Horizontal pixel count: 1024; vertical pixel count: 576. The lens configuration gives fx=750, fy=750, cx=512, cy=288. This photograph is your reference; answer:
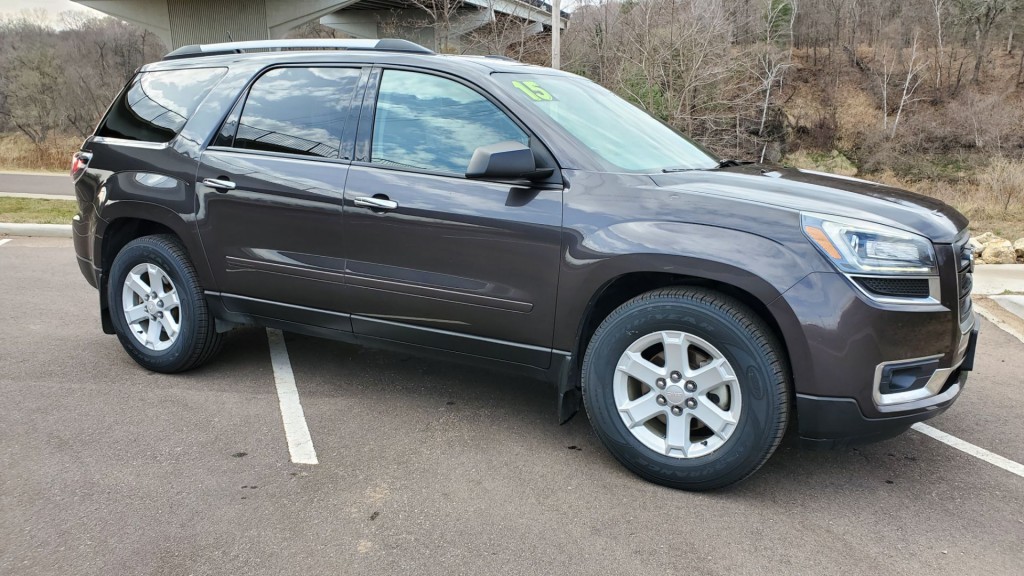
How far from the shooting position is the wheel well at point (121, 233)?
179 inches

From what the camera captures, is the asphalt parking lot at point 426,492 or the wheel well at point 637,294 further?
the wheel well at point 637,294

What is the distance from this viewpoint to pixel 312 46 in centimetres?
420

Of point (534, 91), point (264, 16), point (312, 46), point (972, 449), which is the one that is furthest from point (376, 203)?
point (264, 16)

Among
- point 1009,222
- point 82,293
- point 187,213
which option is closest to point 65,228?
point 82,293

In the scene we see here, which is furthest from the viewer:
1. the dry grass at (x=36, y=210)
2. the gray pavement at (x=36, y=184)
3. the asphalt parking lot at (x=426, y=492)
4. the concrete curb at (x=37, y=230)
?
the gray pavement at (x=36, y=184)

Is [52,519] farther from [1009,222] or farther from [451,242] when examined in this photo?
[1009,222]

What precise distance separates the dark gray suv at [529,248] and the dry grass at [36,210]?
5.95 metres

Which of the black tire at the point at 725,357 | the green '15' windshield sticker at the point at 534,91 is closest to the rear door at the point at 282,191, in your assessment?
the green '15' windshield sticker at the point at 534,91

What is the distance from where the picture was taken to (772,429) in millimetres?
2916

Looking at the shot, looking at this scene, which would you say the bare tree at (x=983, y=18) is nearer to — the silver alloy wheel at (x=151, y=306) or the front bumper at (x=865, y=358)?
the front bumper at (x=865, y=358)

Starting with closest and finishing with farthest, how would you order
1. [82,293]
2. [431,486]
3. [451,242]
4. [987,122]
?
1. [431,486]
2. [451,242]
3. [82,293]
4. [987,122]

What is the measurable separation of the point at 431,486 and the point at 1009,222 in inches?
577

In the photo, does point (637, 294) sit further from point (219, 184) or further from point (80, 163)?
point (80, 163)

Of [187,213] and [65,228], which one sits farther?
[65,228]
